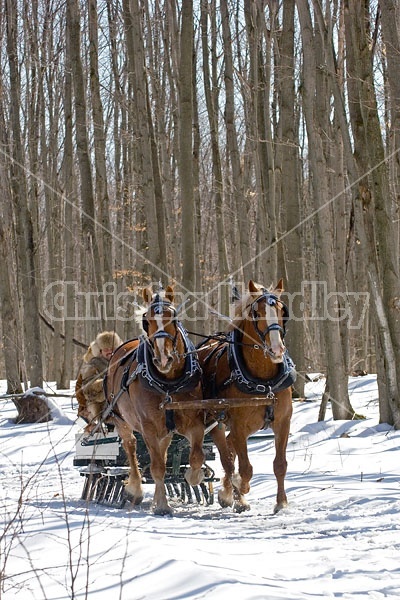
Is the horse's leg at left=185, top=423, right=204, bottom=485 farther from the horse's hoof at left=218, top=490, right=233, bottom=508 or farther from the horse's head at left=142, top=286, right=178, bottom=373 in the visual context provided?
the horse's head at left=142, top=286, right=178, bottom=373

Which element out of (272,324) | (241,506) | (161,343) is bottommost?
(241,506)

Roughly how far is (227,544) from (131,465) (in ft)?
11.4

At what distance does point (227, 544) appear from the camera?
548cm

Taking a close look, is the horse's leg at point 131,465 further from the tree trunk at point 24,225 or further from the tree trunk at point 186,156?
the tree trunk at point 24,225

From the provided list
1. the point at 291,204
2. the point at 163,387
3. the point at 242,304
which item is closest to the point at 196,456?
the point at 163,387

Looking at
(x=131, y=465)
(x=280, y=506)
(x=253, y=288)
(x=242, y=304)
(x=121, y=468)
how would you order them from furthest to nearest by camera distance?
(x=121, y=468) < (x=131, y=465) < (x=242, y=304) < (x=253, y=288) < (x=280, y=506)

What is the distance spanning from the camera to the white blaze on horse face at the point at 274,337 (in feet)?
24.4

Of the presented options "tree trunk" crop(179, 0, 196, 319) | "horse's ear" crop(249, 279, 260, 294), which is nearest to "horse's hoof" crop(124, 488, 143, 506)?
"horse's ear" crop(249, 279, 260, 294)

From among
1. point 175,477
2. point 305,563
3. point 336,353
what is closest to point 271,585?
point 305,563

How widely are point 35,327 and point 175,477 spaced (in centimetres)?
1114

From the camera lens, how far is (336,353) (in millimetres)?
13695

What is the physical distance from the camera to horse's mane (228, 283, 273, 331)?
7949 millimetres

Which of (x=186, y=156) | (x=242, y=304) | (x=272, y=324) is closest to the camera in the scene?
(x=272, y=324)

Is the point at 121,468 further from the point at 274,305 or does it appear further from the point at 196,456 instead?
the point at 274,305
